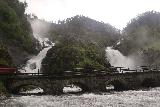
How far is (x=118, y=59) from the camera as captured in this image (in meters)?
144

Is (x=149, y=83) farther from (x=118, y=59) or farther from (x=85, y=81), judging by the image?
(x=118, y=59)

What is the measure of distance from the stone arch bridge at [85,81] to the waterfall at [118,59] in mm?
40257

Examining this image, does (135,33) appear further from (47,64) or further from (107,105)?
(107,105)

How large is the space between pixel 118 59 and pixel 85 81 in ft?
199

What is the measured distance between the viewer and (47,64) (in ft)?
379

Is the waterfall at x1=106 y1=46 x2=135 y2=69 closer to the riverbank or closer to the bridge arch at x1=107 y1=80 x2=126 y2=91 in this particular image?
the bridge arch at x1=107 y1=80 x2=126 y2=91

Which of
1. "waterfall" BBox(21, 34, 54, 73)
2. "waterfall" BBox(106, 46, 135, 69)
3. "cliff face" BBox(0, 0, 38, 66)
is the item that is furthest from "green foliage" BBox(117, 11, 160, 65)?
"cliff face" BBox(0, 0, 38, 66)

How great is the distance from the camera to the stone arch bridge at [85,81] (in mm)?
79000

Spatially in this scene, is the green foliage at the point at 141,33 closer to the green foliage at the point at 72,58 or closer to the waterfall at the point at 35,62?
the green foliage at the point at 72,58

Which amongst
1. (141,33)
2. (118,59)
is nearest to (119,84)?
(118,59)

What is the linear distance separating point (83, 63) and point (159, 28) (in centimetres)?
7032

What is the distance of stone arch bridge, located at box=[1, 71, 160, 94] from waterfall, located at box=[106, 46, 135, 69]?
132 ft

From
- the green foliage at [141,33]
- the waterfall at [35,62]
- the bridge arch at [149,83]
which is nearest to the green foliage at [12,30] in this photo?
the waterfall at [35,62]

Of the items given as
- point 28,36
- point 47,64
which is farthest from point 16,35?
point 47,64
